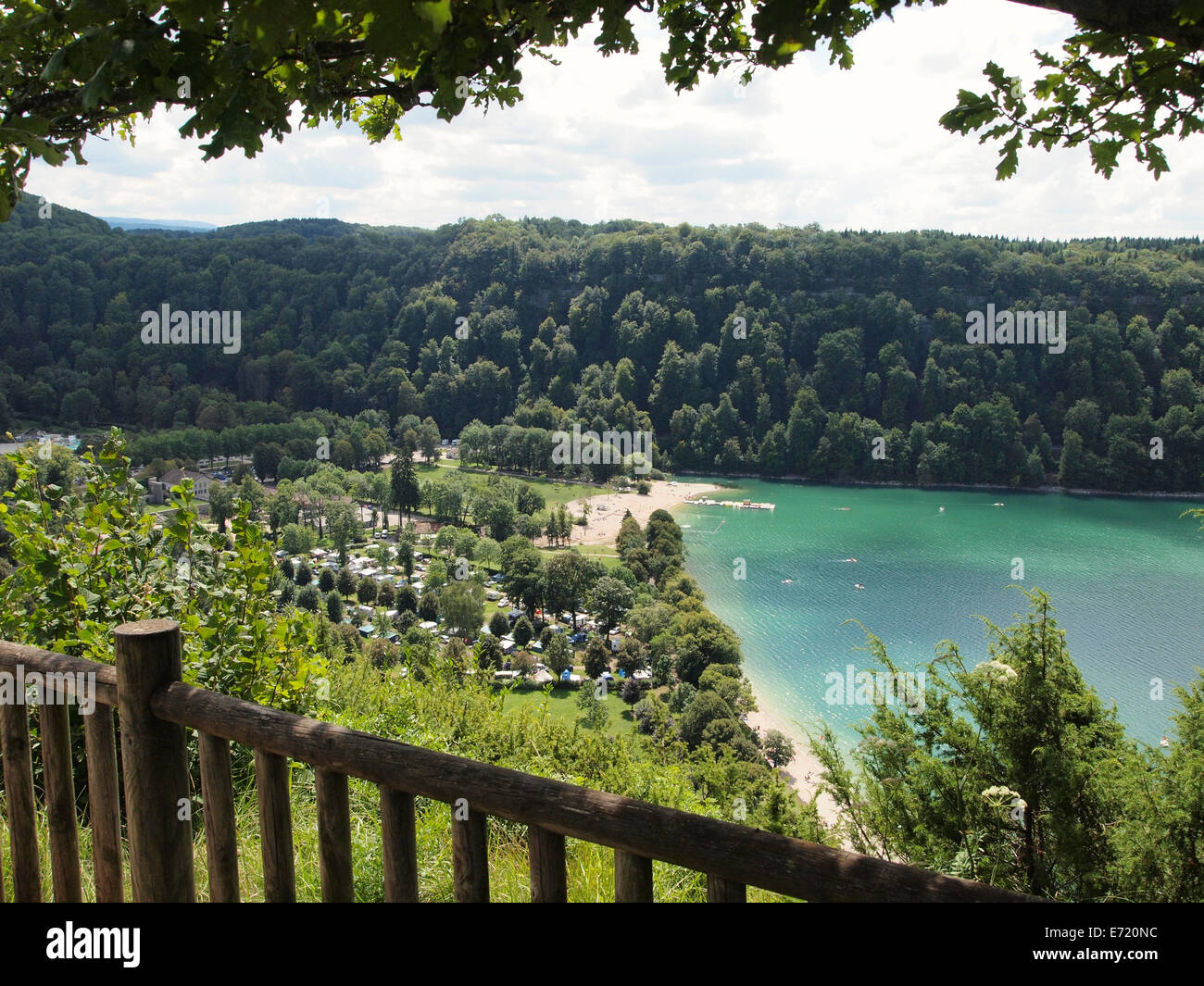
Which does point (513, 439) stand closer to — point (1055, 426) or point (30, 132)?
point (1055, 426)

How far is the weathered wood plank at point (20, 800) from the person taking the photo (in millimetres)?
1986

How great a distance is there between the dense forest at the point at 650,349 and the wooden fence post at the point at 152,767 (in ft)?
193

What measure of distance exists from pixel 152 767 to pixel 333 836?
426 millimetres

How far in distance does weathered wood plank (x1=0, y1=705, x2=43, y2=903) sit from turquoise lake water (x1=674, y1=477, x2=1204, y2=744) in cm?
1935

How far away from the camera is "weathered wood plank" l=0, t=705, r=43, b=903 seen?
199 centimetres

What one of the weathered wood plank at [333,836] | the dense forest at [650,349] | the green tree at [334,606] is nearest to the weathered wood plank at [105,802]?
the weathered wood plank at [333,836]

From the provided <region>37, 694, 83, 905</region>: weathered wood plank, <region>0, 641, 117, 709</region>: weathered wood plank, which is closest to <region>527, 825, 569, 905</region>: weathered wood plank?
<region>0, 641, 117, 709</region>: weathered wood plank

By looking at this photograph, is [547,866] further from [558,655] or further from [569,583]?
[569,583]

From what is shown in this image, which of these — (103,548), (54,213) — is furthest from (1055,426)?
(54,213)

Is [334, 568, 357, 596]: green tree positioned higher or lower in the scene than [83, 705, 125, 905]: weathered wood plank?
lower

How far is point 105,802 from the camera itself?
1.83 metres

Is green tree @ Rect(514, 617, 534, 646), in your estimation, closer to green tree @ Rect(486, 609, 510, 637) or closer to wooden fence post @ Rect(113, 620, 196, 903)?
green tree @ Rect(486, 609, 510, 637)

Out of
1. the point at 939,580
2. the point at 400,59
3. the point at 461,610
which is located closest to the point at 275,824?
the point at 400,59

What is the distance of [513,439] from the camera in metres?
65.6
